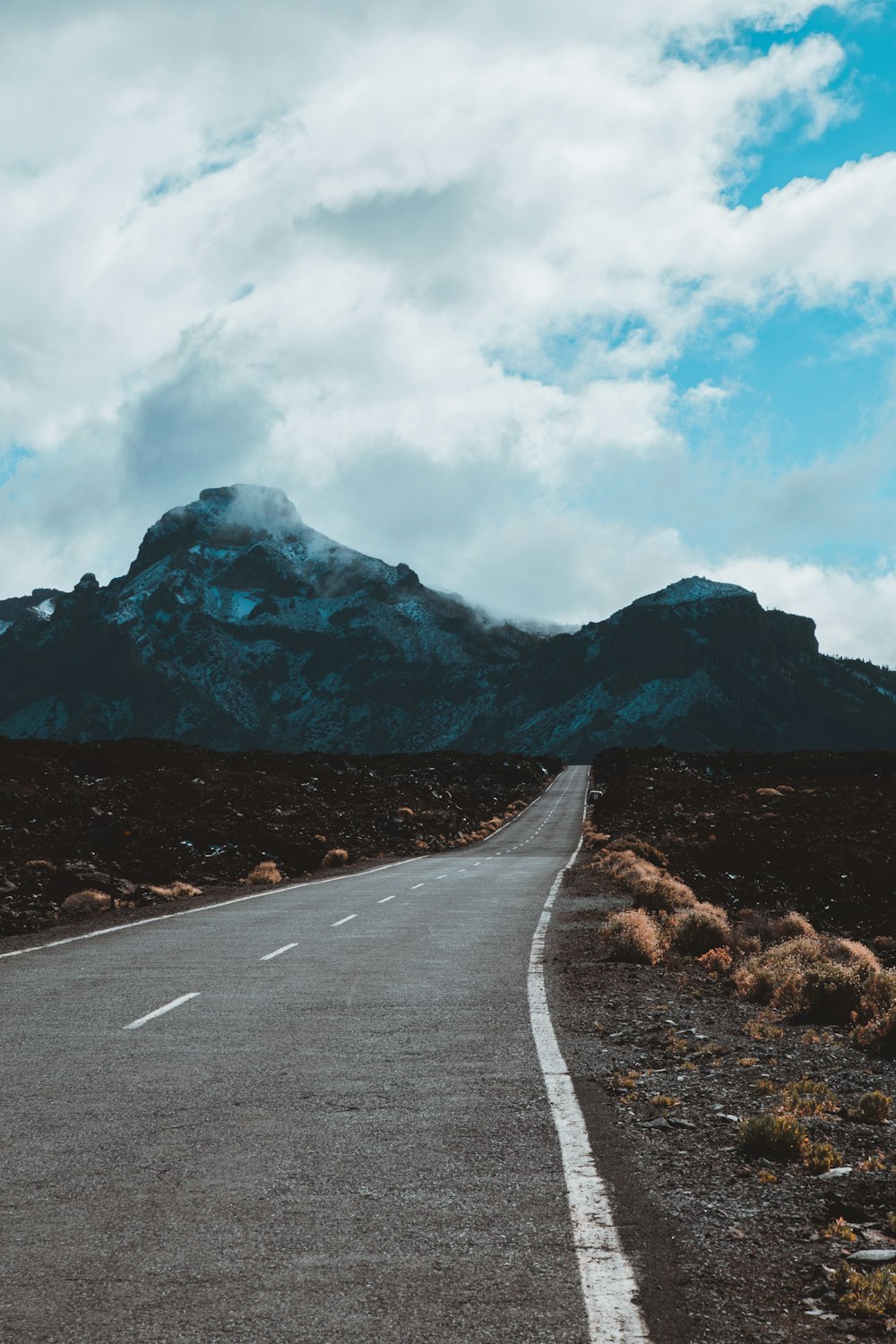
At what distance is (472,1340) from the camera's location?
3854 mm

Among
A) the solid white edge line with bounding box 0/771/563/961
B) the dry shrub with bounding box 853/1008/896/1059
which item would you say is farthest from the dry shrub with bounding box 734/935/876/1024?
the solid white edge line with bounding box 0/771/563/961

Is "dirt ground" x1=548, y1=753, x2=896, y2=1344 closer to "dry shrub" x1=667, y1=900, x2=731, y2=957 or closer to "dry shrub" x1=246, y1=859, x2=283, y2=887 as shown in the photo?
"dry shrub" x1=667, y1=900, x2=731, y2=957

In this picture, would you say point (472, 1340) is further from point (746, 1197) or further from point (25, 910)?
point (25, 910)

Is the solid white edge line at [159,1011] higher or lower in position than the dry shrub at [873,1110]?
higher

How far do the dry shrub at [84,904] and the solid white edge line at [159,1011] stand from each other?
40.5ft

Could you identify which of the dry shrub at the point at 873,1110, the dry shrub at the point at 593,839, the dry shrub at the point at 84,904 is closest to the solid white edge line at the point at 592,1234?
the dry shrub at the point at 873,1110

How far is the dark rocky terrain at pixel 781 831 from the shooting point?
30031mm

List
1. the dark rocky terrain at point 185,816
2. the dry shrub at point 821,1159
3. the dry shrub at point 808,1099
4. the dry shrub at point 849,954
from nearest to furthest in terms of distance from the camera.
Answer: the dry shrub at point 821,1159 → the dry shrub at point 808,1099 → the dry shrub at point 849,954 → the dark rocky terrain at point 185,816

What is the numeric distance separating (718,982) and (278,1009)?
6181 mm

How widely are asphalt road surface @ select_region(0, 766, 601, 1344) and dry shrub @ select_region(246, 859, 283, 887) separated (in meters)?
19.4

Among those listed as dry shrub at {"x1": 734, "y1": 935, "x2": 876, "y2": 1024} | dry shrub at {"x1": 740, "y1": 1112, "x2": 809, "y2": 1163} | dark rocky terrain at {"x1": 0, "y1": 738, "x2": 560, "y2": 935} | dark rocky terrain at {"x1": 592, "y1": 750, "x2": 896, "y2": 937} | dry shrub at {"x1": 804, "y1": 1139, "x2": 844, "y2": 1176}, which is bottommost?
dark rocky terrain at {"x1": 592, "y1": 750, "x2": 896, "y2": 937}

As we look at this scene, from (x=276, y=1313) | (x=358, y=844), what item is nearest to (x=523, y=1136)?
(x=276, y=1313)

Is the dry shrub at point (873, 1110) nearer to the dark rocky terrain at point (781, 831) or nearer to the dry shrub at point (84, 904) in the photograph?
the dry shrub at point (84, 904)

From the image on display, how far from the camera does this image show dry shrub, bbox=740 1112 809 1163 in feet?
21.1
